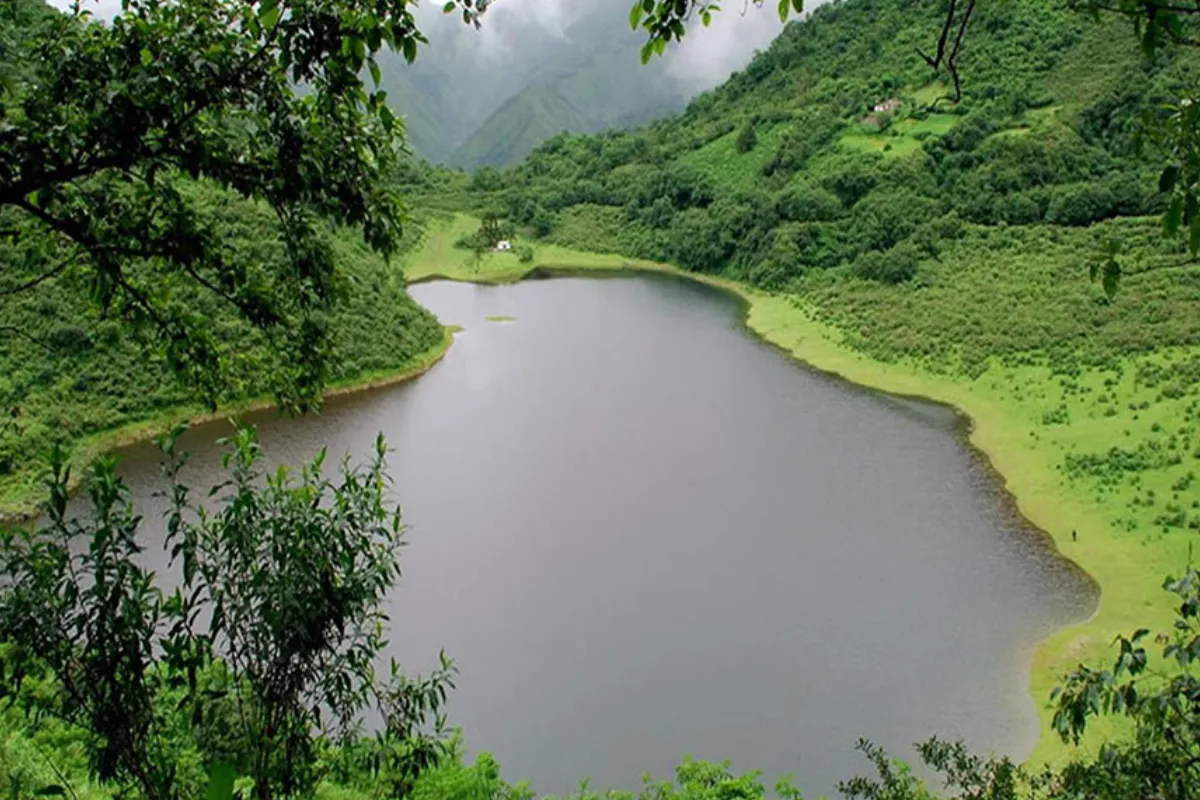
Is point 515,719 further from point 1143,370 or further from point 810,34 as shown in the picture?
point 810,34

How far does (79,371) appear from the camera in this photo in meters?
24.9

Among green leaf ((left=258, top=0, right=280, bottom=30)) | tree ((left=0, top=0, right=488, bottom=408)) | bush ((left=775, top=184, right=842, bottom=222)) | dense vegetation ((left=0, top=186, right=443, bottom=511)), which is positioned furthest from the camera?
bush ((left=775, top=184, right=842, bottom=222))

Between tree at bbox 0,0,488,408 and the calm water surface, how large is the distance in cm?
1039

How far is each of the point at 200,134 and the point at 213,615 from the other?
2.19 metres

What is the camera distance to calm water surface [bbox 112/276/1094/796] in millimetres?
13875

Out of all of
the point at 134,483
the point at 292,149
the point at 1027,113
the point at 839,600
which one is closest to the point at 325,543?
the point at 292,149

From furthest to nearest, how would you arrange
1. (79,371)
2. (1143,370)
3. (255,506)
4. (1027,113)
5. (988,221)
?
(1027,113)
(988,221)
(1143,370)
(79,371)
(255,506)

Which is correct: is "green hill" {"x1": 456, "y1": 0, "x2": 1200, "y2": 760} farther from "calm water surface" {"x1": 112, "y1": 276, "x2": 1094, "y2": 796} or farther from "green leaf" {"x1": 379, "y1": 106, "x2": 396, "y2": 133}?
"green leaf" {"x1": 379, "y1": 106, "x2": 396, "y2": 133}

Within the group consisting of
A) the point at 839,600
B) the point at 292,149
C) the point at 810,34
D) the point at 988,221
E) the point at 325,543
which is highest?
the point at 810,34

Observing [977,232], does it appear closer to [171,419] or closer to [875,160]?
[875,160]

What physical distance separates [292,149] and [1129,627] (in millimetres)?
16612

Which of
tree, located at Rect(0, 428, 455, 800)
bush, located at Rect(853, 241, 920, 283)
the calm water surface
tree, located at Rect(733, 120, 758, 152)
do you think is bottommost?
the calm water surface

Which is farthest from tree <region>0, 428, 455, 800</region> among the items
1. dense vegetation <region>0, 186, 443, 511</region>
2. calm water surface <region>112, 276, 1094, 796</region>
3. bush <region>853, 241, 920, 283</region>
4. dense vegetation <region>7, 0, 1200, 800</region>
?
bush <region>853, 241, 920, 283</region>

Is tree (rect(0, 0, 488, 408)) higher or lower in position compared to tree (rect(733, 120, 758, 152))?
lower
